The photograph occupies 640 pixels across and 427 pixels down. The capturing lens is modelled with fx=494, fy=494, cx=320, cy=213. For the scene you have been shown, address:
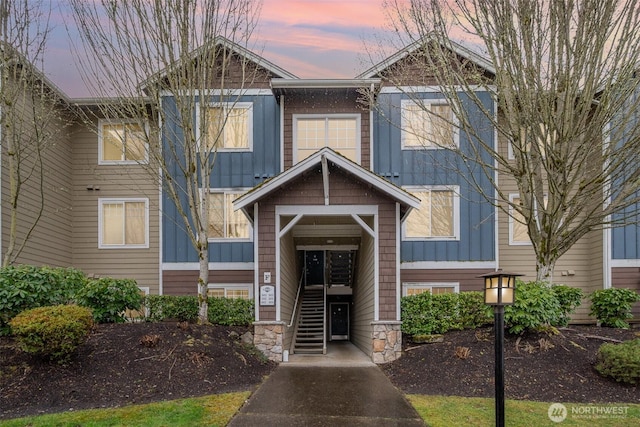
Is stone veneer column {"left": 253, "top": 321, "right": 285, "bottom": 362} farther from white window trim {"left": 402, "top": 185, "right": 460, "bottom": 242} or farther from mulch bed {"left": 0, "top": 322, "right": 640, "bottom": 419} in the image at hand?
white window trim {"left": 402, "top": 185, "right": 460, "bottom": 242}

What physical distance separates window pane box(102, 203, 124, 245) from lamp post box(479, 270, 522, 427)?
39.5ft

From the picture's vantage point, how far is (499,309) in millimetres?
6000

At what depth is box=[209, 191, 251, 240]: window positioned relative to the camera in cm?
1440

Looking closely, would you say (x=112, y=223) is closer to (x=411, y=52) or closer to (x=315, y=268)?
(x=315, y=268)

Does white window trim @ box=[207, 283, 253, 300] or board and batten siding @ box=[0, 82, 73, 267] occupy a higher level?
board and batten siding @ box=[0, 82, 73, 267]

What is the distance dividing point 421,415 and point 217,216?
29.8ft

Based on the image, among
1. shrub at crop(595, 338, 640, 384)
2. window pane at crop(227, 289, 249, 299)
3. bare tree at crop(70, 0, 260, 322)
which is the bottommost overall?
shrub at crop(595, 338, 640, 384)

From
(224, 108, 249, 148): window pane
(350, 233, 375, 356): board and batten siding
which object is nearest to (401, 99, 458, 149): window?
(350, 233, 375, 356): board and batten siding

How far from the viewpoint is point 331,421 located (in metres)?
6.73

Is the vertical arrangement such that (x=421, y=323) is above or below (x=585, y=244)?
below

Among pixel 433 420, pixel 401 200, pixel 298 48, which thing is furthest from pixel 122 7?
pixel 433 420

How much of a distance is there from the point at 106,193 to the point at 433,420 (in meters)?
12.2

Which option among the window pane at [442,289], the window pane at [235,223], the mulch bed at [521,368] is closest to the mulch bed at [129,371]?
the mulch bed at [521,368]

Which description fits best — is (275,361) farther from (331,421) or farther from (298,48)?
(298,48)
